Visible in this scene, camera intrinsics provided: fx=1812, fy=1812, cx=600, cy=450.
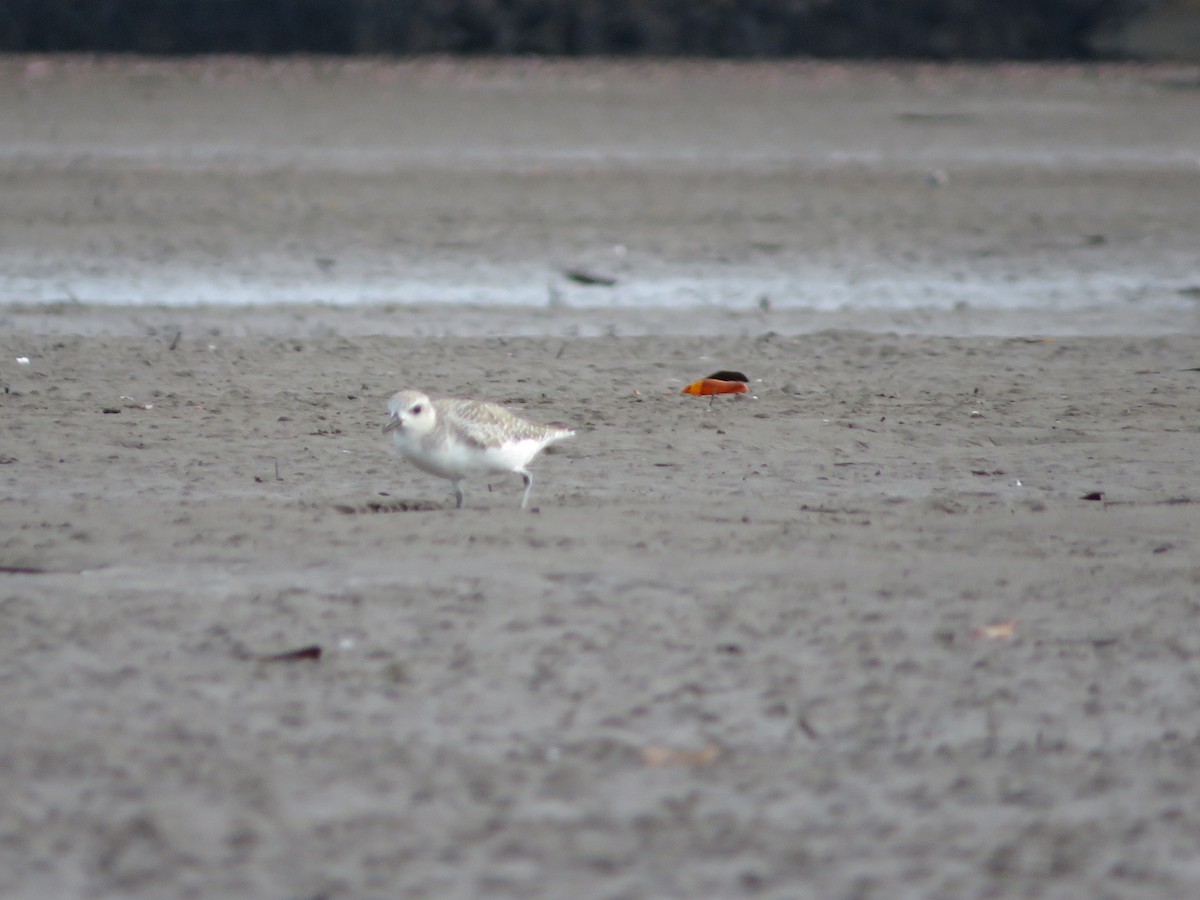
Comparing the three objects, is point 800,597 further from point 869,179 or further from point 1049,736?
point 869,179

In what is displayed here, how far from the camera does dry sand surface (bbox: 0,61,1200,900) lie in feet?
11.6

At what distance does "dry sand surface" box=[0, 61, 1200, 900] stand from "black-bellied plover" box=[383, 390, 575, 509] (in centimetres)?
17

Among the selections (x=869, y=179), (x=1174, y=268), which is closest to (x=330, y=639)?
(x=1174, y=268)

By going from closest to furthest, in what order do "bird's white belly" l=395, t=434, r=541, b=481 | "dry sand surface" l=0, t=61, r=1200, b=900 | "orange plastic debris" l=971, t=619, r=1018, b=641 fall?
"dry sand surface" l=0, t=61, r=1200, b=900
"orange plastic debris" l=971, t=619, r=1018, b=641
"bird's white belly" l=395, t=434, r=541, b=481

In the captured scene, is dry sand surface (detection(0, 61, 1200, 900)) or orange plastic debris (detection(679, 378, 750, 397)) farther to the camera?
orange plastic debris (detection(679, 378, 750, 397))

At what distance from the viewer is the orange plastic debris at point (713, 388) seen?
7.85 meters

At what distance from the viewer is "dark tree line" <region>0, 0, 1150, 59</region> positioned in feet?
68.1

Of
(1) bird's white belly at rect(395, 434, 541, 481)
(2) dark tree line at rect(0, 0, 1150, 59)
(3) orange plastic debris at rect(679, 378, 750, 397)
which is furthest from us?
(2) dark tree line at rect(0, 0, 1150, 59)

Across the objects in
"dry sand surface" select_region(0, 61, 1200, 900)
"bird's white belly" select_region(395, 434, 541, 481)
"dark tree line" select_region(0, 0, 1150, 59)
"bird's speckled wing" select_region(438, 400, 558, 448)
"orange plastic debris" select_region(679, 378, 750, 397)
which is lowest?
"dry sand surface" select_region(0, 61, 1200, 900)

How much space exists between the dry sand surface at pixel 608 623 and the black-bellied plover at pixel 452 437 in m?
0.17

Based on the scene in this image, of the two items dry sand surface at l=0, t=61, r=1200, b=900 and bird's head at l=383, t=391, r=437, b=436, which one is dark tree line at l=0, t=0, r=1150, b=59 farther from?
bird's head at l=383, t=391, r=437, b=436

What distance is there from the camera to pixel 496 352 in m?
8.88

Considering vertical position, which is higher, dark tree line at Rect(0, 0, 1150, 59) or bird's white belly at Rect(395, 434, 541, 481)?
dark tree line at Rect(0, 0, 1150, 59)

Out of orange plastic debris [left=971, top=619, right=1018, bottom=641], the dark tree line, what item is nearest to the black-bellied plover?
orange plastic debris [left=971, top=619, right=1018, bottom=641]
